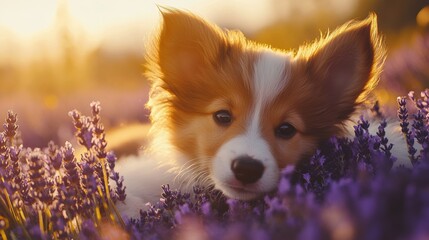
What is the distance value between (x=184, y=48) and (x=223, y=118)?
63 centimetres

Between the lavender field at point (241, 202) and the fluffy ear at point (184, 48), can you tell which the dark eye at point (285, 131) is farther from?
the fluffy ear at point (184, 48)

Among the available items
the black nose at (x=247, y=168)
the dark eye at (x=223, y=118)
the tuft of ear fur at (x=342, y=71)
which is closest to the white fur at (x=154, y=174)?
the dark eye at (x=223, y=118)

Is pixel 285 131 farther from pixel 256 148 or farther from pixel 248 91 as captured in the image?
pixel 256 148

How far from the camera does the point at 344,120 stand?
3518mm

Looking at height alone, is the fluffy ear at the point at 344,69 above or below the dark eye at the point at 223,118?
above

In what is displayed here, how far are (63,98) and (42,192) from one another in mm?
6796

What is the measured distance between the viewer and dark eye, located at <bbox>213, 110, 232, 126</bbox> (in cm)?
327

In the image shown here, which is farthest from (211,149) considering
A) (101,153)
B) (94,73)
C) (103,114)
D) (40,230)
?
(94,73)

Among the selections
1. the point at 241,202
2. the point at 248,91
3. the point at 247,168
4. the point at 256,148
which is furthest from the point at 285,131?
the point at 241,202

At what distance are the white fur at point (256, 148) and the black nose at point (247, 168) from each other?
0.08 feet

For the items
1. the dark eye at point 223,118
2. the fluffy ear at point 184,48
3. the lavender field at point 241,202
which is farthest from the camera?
the fluffy ear at point 184,48

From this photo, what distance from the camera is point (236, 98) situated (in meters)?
3.27

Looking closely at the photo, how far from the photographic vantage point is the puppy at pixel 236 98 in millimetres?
3139

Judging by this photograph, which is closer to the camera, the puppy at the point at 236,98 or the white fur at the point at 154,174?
the puppy at the point at 236,98
